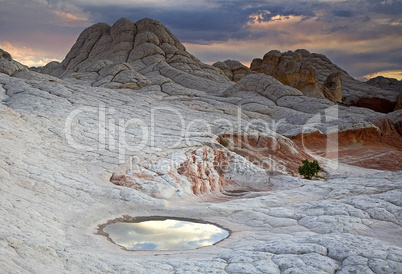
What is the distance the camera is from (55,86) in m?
25.0

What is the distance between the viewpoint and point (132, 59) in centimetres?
6025

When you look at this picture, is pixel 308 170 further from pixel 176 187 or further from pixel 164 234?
pixel 164 234

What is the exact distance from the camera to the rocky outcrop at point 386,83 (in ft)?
284

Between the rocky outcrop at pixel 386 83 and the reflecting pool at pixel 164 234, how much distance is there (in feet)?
278

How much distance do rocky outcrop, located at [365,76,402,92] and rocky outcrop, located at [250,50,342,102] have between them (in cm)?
2501

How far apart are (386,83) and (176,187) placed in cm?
8600

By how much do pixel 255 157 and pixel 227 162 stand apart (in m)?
3.13

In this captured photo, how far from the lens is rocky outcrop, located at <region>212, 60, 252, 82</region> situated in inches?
2798

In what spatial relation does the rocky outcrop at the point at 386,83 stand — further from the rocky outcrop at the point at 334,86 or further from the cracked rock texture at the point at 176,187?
the cracked rock texture at the point at 176,187

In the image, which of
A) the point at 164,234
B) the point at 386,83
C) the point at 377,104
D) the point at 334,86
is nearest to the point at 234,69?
the point at 334,86

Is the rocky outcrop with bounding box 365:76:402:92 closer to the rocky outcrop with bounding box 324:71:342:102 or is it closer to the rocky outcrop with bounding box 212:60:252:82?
the rocky outcrop with bounding box 324:71:342:102

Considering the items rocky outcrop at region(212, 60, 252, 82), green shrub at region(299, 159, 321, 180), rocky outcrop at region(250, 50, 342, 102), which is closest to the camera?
green shrub at region(299, 159, 321, 180)

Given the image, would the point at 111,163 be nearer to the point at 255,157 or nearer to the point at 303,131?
the point at 255,157

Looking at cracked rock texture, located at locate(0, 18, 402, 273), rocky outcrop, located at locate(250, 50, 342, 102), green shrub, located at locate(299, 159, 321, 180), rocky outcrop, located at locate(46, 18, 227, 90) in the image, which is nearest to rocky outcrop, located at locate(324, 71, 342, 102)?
rocky outcrop, located at locate(250, 50, 342, 102)
